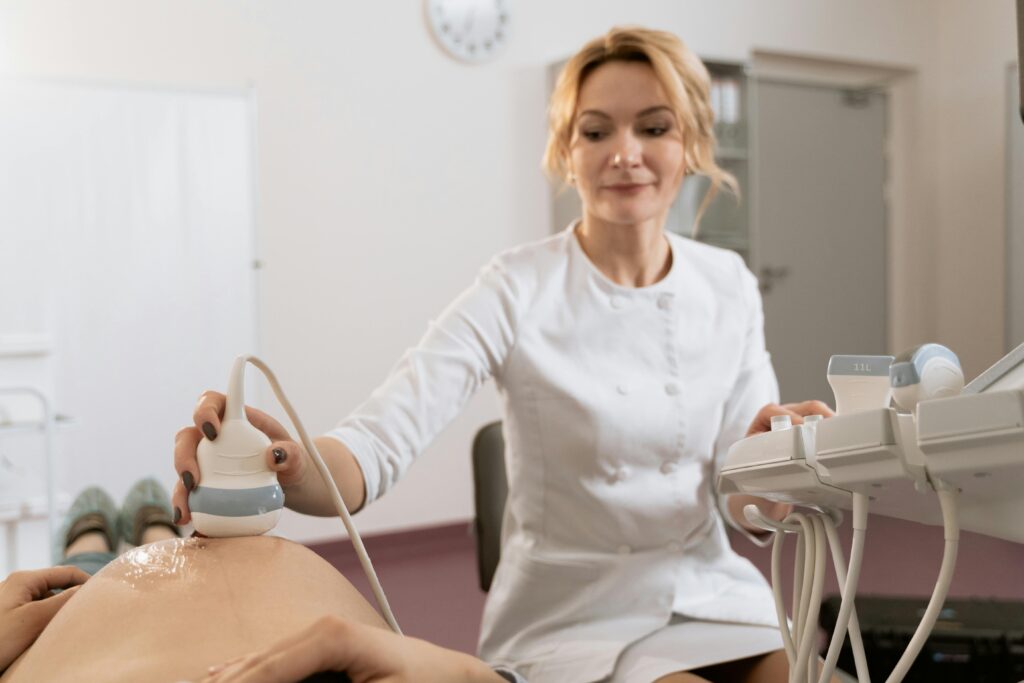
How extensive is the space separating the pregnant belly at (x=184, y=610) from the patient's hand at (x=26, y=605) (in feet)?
0.13

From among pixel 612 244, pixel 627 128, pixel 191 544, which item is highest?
pixel 627 128

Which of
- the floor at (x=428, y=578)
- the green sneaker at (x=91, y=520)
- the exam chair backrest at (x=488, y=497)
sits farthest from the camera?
the floor at (x=428, y=578)

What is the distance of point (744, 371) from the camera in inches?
56.9

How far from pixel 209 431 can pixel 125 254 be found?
2.72 metres

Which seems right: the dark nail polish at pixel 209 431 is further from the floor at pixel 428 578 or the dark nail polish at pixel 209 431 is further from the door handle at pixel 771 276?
the door handle at pixel 771 276

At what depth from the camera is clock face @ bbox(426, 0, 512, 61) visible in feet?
13.6

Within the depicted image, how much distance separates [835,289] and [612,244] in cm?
412

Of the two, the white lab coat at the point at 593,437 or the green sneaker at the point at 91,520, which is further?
the green sneaker at the point at 91,520

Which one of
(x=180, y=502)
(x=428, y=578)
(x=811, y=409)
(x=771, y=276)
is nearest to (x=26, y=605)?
(x=180, y=502)

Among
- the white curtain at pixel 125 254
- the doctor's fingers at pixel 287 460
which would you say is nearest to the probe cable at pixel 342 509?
the doctor's fingers at pixel 287 460

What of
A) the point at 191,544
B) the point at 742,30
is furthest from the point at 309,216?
the point at 191,544

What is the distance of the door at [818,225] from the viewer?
505 centimetres

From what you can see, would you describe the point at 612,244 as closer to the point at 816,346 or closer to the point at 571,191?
the point at 571,191

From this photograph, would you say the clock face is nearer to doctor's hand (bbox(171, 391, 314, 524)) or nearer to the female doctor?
the female doctor
